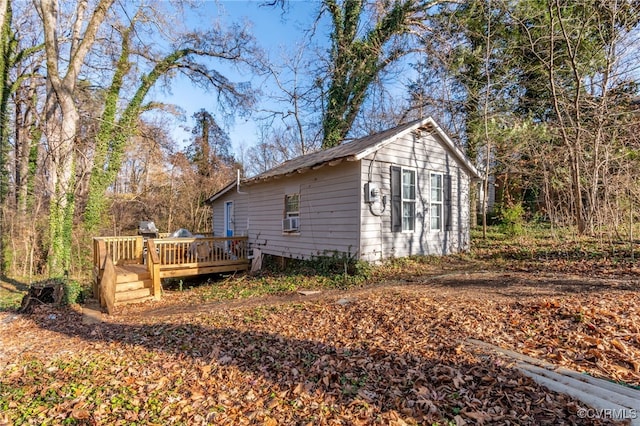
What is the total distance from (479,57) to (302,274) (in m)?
11.2

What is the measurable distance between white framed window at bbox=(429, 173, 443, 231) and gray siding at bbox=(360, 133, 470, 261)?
17 centimetres

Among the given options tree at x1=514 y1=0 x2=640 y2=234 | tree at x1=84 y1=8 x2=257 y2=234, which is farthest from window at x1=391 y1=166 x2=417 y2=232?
tree at x1=84 y1=8 x2=257 y2=234

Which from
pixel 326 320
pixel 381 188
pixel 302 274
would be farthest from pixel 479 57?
pixel 326 320

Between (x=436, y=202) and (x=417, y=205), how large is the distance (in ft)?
3.23

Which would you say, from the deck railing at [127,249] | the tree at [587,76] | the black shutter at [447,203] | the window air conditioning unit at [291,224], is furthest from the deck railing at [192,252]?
the tree at [587,76]

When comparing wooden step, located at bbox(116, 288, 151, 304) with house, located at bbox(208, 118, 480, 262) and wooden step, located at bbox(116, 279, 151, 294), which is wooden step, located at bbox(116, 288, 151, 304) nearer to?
wooden step, located at bbox(116, 279, 151, 294)

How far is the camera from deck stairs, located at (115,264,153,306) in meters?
7.96

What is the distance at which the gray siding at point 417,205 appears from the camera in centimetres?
862

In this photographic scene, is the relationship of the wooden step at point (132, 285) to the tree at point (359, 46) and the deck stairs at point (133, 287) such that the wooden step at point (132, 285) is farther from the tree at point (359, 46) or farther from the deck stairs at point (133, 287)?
the tree at point (359, 46)

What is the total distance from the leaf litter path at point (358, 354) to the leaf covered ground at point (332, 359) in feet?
0.06

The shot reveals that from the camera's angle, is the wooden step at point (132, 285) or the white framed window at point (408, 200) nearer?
the wooden step at point (132, 285)

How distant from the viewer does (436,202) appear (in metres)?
10.3

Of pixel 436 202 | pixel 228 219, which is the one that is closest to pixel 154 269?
pixel 228 219

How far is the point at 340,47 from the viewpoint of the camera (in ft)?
54.1
